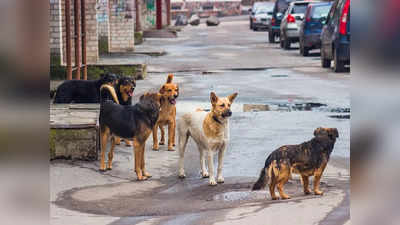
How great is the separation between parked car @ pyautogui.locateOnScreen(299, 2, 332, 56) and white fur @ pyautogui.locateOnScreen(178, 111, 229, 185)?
18.0 meters

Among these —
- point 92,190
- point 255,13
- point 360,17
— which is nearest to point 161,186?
point 92,190

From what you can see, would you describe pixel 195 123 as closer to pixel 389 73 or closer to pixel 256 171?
pixel 256 171

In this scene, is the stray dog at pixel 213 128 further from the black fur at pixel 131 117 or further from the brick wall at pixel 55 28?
the brick wall at pixel 55 28

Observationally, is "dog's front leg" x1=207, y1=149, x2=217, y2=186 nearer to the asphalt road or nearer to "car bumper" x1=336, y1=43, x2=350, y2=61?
the asphalt road

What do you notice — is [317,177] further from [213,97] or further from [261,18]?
[261,18]

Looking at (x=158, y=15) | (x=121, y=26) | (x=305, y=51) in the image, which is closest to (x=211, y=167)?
(x=305, y=51)

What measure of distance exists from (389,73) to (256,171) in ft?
20.7

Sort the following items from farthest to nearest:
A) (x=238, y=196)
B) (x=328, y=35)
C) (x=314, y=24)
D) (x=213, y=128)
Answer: (x=314, y=24)
(x=328, y=35)
(x=213, y=128)
(x=238, y=196)

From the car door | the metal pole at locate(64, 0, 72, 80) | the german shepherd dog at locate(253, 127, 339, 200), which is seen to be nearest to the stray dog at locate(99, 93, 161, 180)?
the german shepherd dog at locate(253, 127, 339, 200)

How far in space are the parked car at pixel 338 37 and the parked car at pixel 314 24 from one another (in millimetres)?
4144

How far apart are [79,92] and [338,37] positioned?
31.8 ft

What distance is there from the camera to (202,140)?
7426 mm

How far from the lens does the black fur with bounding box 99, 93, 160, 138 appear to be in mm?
7680

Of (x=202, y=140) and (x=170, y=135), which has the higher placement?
(x=202, y=140)
